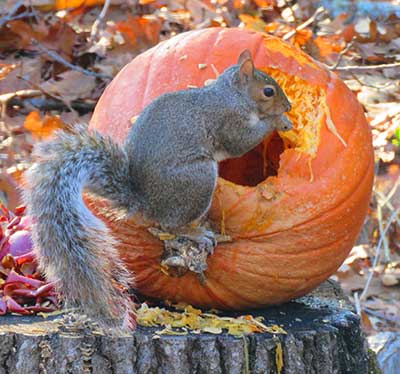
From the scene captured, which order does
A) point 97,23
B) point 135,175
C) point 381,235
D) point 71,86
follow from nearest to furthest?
point 135,175 → point 381,235 → point 71,86 → point 97,23

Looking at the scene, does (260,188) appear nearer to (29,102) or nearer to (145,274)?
(145,274)

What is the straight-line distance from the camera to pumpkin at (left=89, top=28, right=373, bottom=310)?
109 inches

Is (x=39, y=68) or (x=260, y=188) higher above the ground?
(x=260, y=188)

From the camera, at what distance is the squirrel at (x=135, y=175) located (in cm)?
250

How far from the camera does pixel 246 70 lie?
2.81 meters

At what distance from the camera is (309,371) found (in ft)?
8.93

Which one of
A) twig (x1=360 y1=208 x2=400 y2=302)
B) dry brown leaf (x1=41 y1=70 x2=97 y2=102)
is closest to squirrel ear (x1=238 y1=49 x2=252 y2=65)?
twig (x1=360 y1=208 x2=400 y2=302)

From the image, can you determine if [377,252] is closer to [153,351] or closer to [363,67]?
[363,67]

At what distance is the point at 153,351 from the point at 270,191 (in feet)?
1.82

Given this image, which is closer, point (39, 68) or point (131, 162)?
point (131, 162)

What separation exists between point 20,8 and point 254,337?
380 cm

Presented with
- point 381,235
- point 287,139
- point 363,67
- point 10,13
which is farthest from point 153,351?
point 10,13

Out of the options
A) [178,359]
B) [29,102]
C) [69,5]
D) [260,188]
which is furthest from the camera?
[69,5]

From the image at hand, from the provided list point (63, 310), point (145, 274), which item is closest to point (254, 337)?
point (145, 274)
